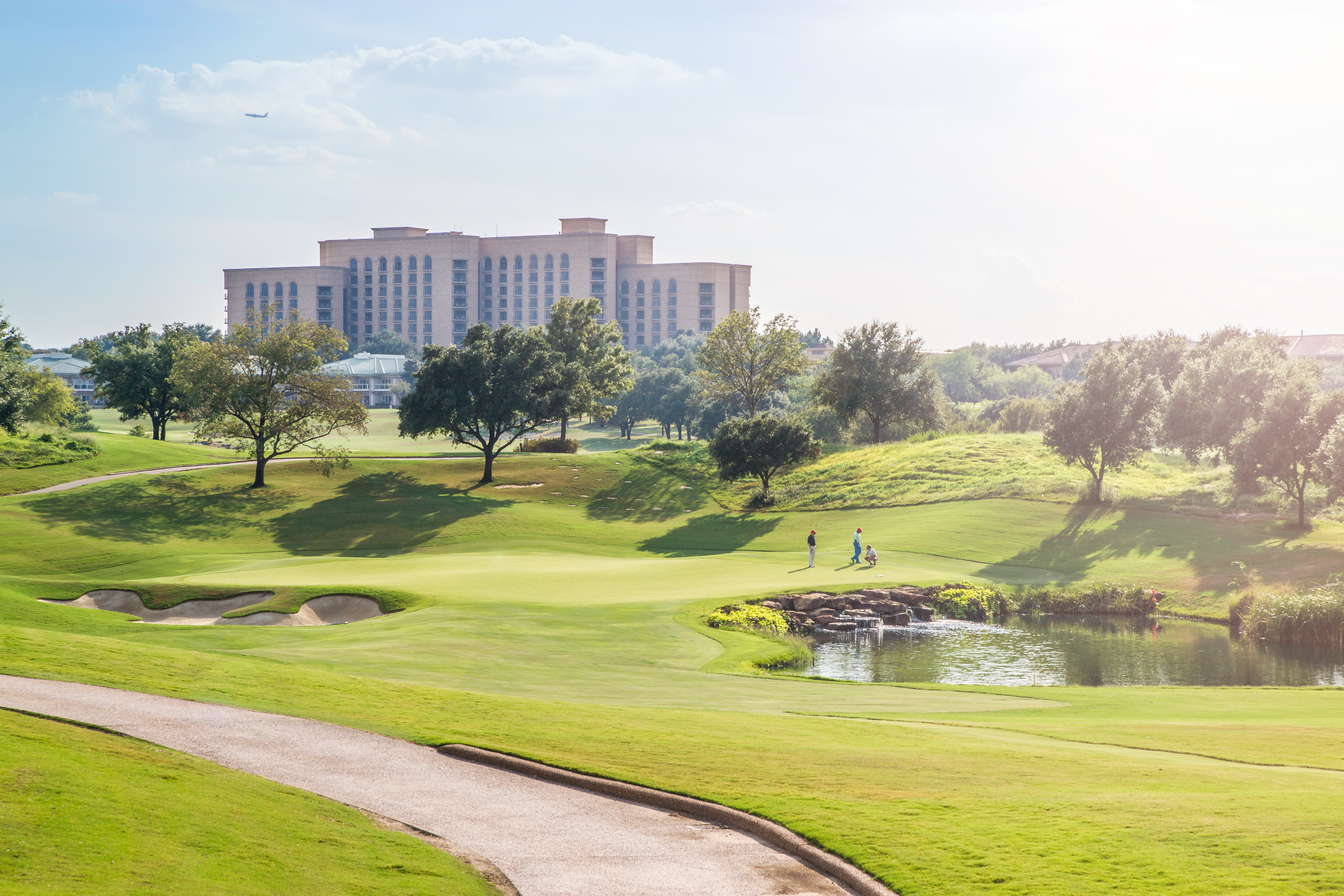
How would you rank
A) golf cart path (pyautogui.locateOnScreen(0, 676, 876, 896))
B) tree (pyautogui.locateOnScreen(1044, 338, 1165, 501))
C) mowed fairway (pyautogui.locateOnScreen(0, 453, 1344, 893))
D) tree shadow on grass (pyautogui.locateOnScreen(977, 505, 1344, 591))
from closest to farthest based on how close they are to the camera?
1. golf cart path (pyautogui.locateOnScreen(0, 676, 876, 896))
2. mowed fairway (pyautogui.locateOnScreen(0, 453, 1344, 893))
3. tree shadow on grass (pyautogui.locateOnScreen(977, 505, 1344, 591))
4. tree (pyautogui.locateOnScreen(1044, 338, 1165, 501))

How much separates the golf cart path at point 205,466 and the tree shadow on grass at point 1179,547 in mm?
40186

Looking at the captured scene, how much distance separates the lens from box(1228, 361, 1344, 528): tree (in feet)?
159

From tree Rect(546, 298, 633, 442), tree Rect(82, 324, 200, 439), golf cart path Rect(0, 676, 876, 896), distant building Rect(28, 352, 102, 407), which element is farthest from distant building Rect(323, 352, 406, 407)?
golf cart path Rect(0, 676, 876, 896)

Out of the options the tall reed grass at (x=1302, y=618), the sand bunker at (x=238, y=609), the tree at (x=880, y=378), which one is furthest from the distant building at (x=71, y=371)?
the tall reed grass at (x=1302, y=618)

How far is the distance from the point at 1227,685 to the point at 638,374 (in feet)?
427

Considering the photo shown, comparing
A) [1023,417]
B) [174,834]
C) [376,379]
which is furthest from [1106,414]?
[376,379]

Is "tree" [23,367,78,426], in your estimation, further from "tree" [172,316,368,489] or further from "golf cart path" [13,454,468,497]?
"tree" [172,316,368,489]

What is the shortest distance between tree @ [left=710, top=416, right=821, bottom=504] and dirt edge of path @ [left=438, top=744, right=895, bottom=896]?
47.0m

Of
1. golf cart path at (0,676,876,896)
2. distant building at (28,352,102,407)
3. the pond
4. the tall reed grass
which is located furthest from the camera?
distant building at (28,352,102,407)

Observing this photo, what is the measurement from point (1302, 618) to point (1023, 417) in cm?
5958

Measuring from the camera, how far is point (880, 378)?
7731 cm

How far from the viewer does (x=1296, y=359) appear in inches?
2630

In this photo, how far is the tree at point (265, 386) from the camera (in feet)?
189

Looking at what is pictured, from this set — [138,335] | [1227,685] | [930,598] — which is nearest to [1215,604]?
[930,598]
